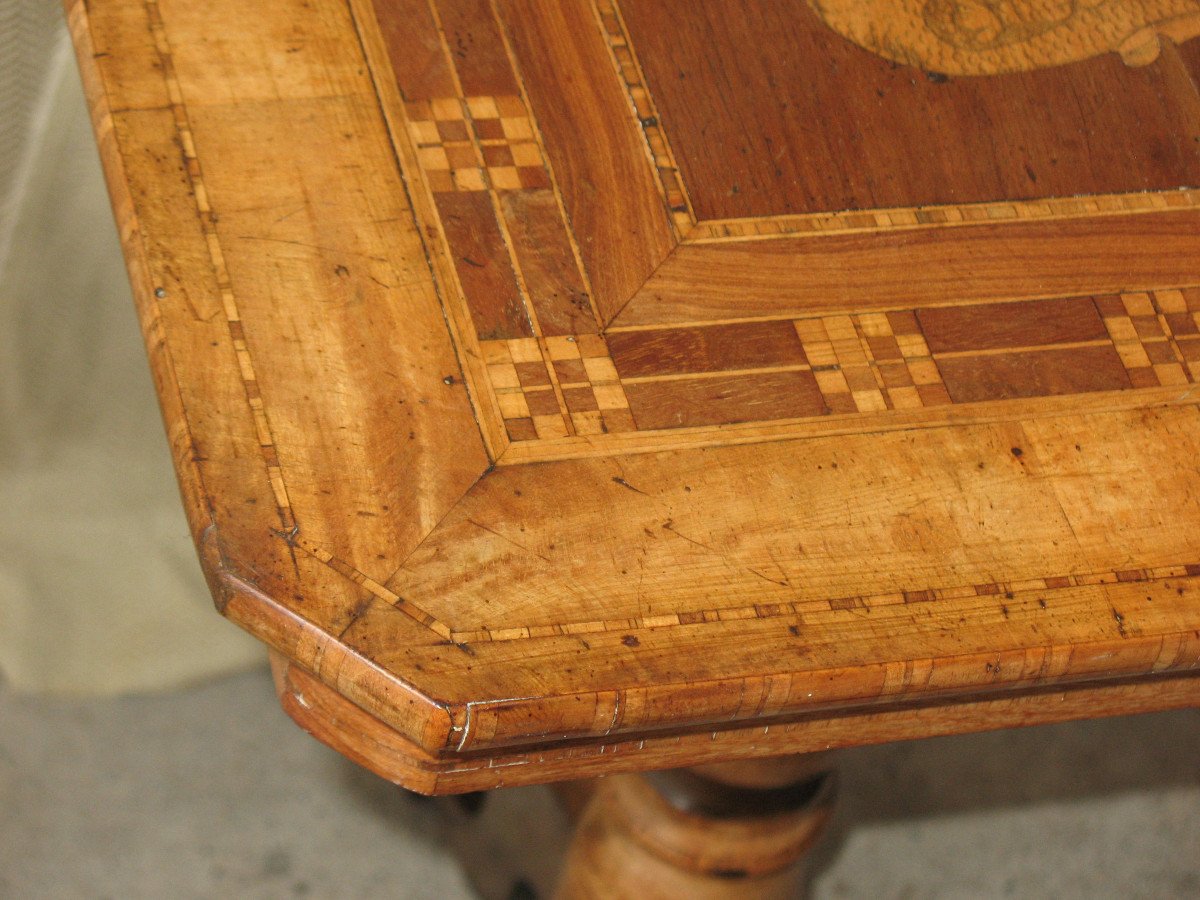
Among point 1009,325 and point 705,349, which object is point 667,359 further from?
point 1009,325

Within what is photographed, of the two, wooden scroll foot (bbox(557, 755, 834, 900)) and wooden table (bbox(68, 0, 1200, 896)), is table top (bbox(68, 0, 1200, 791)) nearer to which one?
wooden table (bbox(68, 0, 1200, 896))

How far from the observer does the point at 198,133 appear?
927 millimetres

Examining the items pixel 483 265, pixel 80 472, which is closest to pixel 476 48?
pixel 483 265

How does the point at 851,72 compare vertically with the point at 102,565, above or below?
above

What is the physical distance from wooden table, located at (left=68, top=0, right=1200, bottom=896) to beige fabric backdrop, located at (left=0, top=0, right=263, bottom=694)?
0.68 metres

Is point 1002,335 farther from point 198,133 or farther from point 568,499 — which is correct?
point 198,133

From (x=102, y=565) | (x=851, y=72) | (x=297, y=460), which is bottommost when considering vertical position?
(x=102, y=565)

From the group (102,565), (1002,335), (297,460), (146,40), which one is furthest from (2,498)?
(1002,335)

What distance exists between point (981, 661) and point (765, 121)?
39 cm

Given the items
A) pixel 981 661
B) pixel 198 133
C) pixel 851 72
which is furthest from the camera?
pixel 851 72

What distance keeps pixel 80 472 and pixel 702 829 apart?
88 cm

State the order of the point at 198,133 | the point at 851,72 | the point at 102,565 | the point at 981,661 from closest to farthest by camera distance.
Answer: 1. the point at 981,661
2. the point at 198,133
3. the point at 851,72
4. the point at 102,565

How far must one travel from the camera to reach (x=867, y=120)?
1.03m

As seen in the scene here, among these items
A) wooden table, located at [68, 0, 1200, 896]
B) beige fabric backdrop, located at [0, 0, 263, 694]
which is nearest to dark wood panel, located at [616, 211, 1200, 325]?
wooden table, located at [68, 0, 1200, 896]
